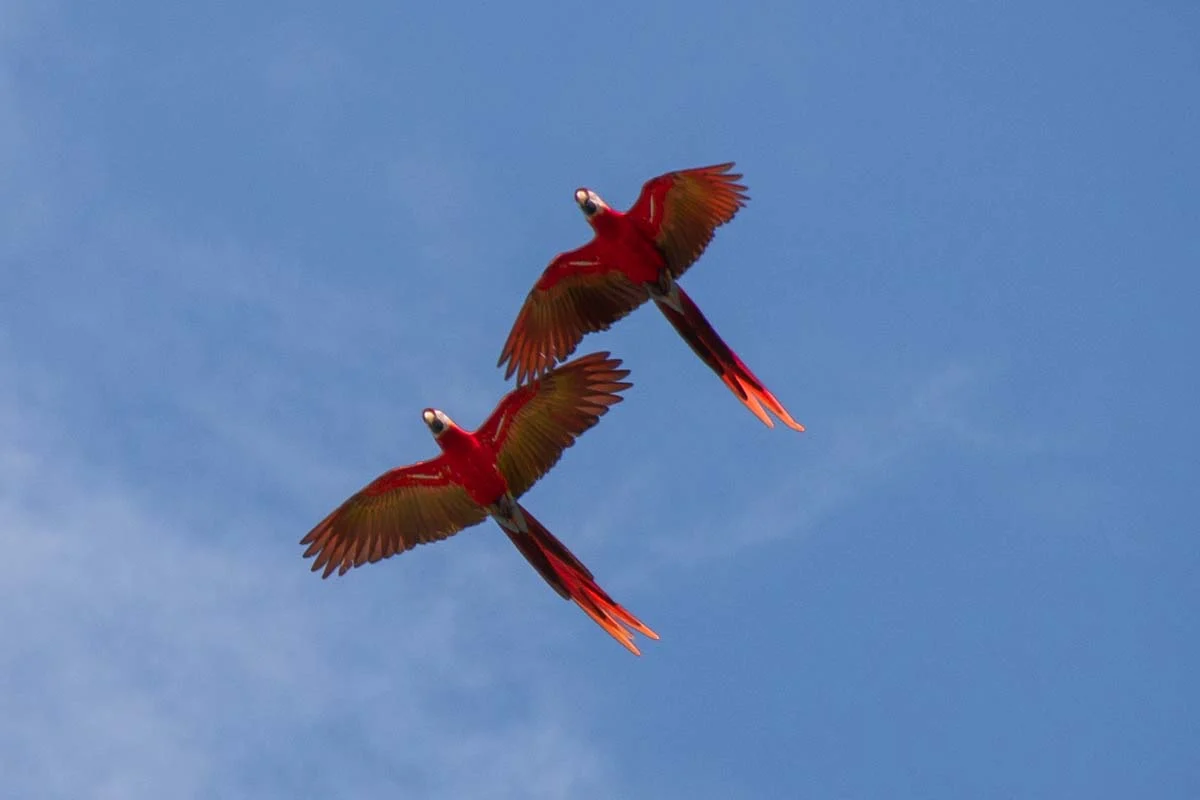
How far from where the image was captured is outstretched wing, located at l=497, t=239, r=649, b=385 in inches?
544

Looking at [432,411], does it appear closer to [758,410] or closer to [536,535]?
[536,535]

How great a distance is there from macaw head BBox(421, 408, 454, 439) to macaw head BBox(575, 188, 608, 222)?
6.76 feet

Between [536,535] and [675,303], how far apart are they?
2.28m

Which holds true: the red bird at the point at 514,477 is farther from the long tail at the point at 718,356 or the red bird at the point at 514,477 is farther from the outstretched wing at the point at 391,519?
the long tail at the point at 718,356

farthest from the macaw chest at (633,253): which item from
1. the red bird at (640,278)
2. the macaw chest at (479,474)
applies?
the macaw chest at (479,474)

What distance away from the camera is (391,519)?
13.6 m

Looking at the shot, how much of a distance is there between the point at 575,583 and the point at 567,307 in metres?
2.39

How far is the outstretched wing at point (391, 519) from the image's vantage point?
1346 centimetres

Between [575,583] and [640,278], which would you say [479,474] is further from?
Answer: [640,278]

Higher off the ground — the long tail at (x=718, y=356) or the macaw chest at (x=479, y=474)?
the long tail at (x=718, y=356)

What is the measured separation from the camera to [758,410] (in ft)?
45.2

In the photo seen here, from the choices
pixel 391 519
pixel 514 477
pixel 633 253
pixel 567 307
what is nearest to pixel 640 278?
pixel 633 253

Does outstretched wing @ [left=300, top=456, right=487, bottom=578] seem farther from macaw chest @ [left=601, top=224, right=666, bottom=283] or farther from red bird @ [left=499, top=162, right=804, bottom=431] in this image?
macaw chest @ [left=601, top=224, right=666, bottom=283]

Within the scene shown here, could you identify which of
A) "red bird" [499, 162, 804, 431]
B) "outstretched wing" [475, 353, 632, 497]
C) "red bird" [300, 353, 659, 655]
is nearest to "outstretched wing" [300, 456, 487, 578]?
"red bird" [300, 353, 659, 655]
